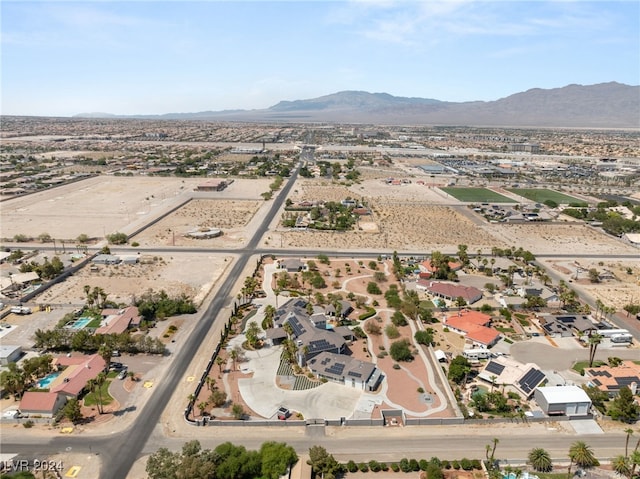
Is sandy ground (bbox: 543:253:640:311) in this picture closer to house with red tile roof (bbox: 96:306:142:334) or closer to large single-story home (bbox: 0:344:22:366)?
house with red tile roof (bbox: 96:306:142:334)

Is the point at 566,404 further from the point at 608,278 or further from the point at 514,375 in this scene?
the point at 608,278

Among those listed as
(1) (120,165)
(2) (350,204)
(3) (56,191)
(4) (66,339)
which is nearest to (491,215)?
(2) (350,204)

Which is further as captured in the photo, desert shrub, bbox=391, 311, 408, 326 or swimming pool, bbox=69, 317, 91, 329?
desert shrub, bbox=391, 311, 408, 326

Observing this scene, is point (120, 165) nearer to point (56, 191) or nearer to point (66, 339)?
point (56, 191)

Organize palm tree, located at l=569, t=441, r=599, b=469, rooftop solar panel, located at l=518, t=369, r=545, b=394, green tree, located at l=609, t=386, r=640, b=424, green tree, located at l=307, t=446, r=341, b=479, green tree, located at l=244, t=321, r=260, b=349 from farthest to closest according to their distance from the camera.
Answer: green tree, located at l=244, t=321, r=260, b=349 → rooftop solar panel, located at l=518, t=369, r=545, b=394 → green tree, located at l=609, t=386, r=640, b=424 → palm tree, located at l=569, t=441, r=599, b=469 → green tree, located at l=307, t=446, r=341, b=479

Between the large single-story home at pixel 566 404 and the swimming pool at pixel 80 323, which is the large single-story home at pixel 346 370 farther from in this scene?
the swimming pool at pixel 80 323

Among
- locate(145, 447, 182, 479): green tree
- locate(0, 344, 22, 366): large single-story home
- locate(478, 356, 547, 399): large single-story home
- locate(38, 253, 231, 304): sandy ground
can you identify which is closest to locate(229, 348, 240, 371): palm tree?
locate(145, 447, 182, 479): green tree

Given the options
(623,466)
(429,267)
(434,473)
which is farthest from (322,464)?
(429,267)
